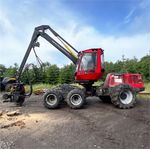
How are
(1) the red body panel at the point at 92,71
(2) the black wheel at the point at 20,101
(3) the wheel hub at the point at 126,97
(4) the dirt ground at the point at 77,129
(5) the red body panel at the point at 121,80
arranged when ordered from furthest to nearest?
1. (2) the black wheel at the point at 20,101
2. (1) the red body panel at the point at 92,71
3. (5) the red body panel at the point at 121,80
4. (3) the wheel hub at the point at 126,97
5. (4) the dirt ground at the point at 77,129

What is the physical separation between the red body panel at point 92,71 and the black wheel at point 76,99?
37.8 inches

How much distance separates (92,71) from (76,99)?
4.77 ft

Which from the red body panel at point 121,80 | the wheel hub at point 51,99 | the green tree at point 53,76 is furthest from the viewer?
the green tree at point 53,76

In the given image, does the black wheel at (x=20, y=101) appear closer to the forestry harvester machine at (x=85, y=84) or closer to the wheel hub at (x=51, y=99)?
the forestry harvester machine at (x=85, y=84)

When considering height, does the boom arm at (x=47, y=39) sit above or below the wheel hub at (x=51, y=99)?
above

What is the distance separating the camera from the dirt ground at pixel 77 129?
275 inches

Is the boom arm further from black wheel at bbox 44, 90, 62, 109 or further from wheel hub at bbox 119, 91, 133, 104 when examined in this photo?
wheel hub at bbox 119, 91, 133, 104

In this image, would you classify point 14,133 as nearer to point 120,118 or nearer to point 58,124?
point 58,124

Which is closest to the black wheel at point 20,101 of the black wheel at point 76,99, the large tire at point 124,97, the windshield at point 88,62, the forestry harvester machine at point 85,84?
the forestry harvester machine at point 85,84

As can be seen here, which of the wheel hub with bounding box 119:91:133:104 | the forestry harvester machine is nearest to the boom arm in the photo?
the forestry harvester machine

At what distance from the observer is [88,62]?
1260cm

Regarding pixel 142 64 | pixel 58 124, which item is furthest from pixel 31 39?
pixel 142 64

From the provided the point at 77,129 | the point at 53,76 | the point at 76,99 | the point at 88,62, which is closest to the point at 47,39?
the point at 88,62

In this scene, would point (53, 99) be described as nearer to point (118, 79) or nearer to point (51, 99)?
point (51, 99)
